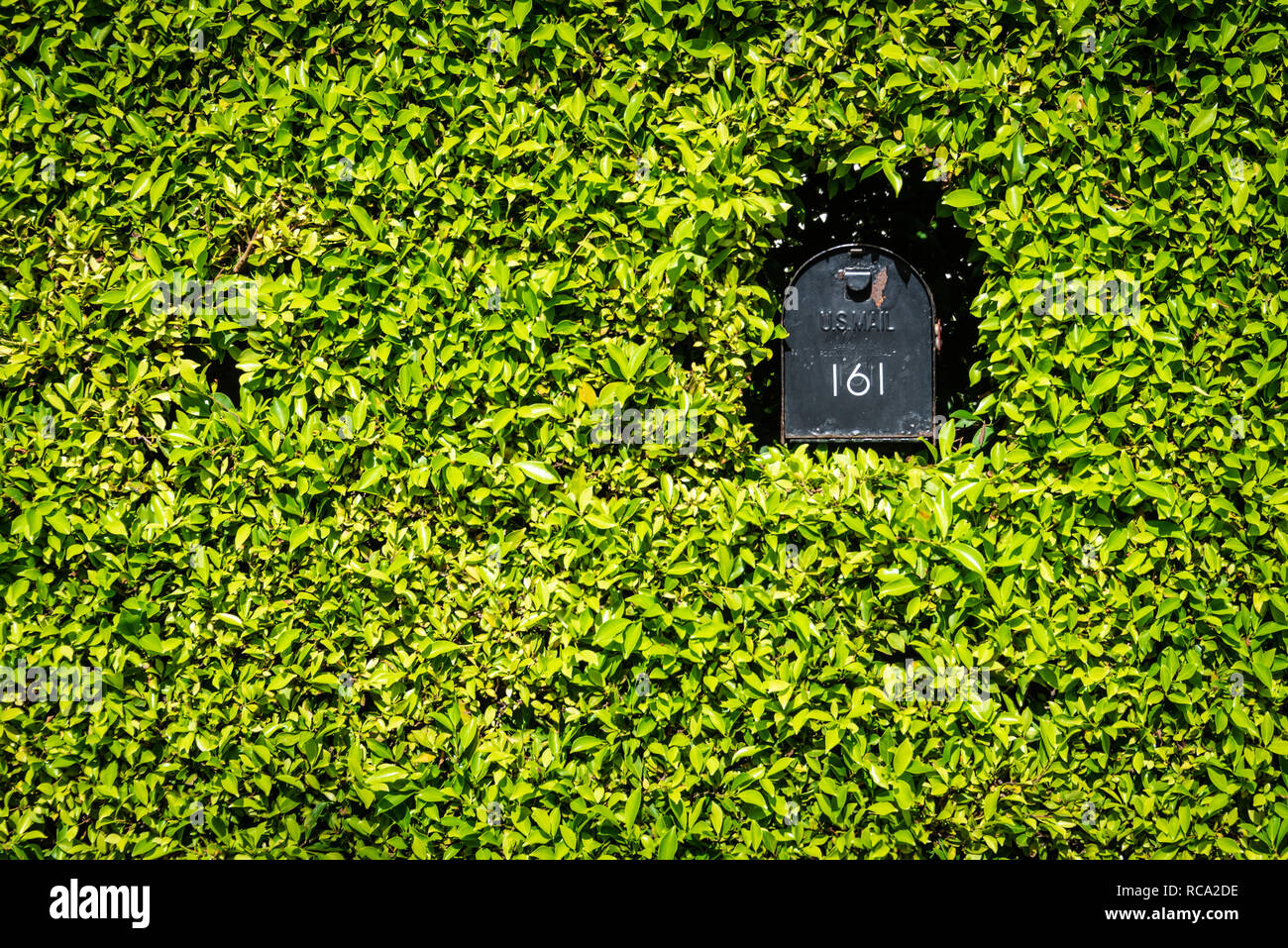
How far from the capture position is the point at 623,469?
273 cm

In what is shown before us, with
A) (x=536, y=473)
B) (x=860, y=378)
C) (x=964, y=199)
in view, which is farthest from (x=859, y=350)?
(x=536, y=473)

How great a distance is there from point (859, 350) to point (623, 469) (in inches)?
38.4

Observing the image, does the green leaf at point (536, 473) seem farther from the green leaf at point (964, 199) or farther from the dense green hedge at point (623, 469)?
the green leaf at point (964, 199)

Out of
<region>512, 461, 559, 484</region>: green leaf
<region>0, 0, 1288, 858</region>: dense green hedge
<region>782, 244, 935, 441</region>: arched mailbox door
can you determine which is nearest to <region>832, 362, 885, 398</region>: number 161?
<region>782, 244, 935, 441</region>: arched mailbox door

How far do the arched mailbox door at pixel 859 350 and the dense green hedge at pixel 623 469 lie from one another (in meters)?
0.20

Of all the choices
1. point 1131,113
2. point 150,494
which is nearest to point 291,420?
point 150,494

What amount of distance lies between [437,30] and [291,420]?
1.44 metres

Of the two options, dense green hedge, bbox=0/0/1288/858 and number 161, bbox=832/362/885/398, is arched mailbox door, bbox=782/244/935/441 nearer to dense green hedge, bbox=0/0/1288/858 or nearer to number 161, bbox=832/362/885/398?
number 161, bbox=832/362/885/398

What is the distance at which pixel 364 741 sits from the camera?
2.74 m

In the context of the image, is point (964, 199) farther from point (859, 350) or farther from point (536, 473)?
point (536, 473)

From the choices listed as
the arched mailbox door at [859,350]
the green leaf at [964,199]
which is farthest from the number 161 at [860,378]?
the green leaf at [964,199]

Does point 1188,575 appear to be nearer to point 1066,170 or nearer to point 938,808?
point 938,808

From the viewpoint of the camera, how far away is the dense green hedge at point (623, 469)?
2.69m

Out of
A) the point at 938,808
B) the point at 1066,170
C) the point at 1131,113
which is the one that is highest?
the point at 1131,113
